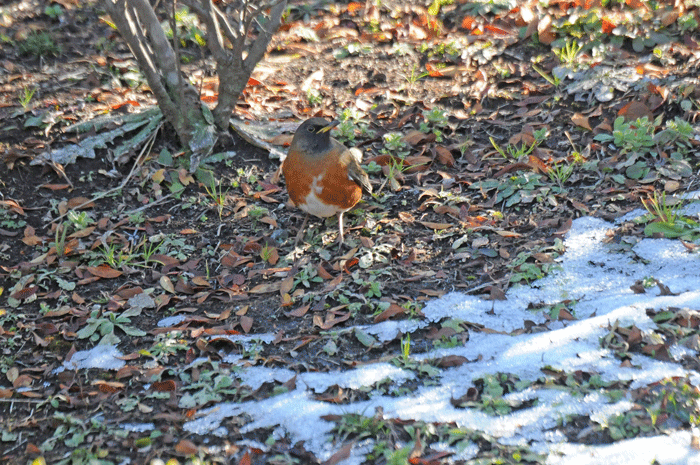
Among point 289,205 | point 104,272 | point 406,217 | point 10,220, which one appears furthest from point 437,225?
point 10,220

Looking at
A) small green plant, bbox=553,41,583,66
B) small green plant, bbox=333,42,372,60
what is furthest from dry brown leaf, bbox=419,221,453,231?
small green plant, bbox=333,42,372,60

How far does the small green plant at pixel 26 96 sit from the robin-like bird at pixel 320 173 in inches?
96.8

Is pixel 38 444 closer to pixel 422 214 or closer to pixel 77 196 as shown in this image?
pixel 77 196

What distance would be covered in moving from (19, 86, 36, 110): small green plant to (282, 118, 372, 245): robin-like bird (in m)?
2.46

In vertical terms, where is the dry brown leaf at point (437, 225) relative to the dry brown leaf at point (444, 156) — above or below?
below

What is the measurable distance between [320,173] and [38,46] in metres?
3.46

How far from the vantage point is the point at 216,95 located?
5902mm

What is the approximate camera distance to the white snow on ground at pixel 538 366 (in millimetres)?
2770

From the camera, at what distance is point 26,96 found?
538 cm

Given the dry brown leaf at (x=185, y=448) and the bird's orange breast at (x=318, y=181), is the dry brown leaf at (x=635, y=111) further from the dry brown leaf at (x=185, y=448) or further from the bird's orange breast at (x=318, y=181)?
the dry brown leaf at (x=185, y=448)

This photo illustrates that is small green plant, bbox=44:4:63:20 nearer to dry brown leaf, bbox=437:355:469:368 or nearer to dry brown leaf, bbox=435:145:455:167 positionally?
dry brown leaf, bbox=435:145:455:167

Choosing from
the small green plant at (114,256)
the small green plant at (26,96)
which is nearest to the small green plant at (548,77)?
the small green plant at (114,256)

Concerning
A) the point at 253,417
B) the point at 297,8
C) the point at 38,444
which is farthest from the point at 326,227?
the point at 297,8

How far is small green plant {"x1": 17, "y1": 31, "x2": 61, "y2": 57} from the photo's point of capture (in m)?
6.07
